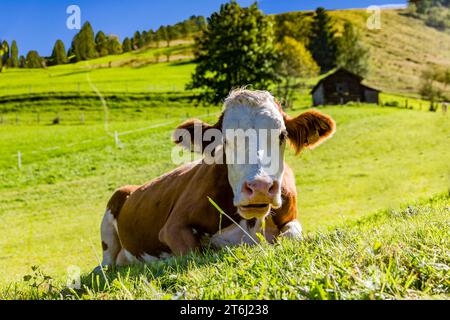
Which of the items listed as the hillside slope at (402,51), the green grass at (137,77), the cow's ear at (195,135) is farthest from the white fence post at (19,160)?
the hillside slope at (402,51)

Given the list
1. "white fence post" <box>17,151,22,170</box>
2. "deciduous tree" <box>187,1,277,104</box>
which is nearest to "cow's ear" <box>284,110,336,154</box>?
"white fence post" <box>17,151,22,170</box>

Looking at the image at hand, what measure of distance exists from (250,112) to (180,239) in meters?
1.48

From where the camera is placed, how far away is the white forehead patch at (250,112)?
18.5 ft

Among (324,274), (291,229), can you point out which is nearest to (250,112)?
(291,229)

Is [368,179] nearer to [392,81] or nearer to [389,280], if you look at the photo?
[389,280]

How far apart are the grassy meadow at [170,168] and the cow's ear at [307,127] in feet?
3.51

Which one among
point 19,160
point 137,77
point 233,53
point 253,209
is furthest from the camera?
point 137,77

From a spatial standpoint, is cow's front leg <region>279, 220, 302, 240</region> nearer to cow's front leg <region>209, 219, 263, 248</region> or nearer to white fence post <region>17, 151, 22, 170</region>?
cow's front leg <region>209, 219, 263, 248</region>

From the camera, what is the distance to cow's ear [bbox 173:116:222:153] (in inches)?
246

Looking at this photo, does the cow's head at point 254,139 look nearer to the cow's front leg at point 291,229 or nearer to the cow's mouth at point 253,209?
the cow's mouth at point 253,209

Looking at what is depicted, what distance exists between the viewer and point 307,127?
6.33 metres

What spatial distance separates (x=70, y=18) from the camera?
477cm

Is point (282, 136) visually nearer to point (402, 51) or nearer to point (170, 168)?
point (170, 168)

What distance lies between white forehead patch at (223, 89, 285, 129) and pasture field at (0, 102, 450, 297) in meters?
3.20
